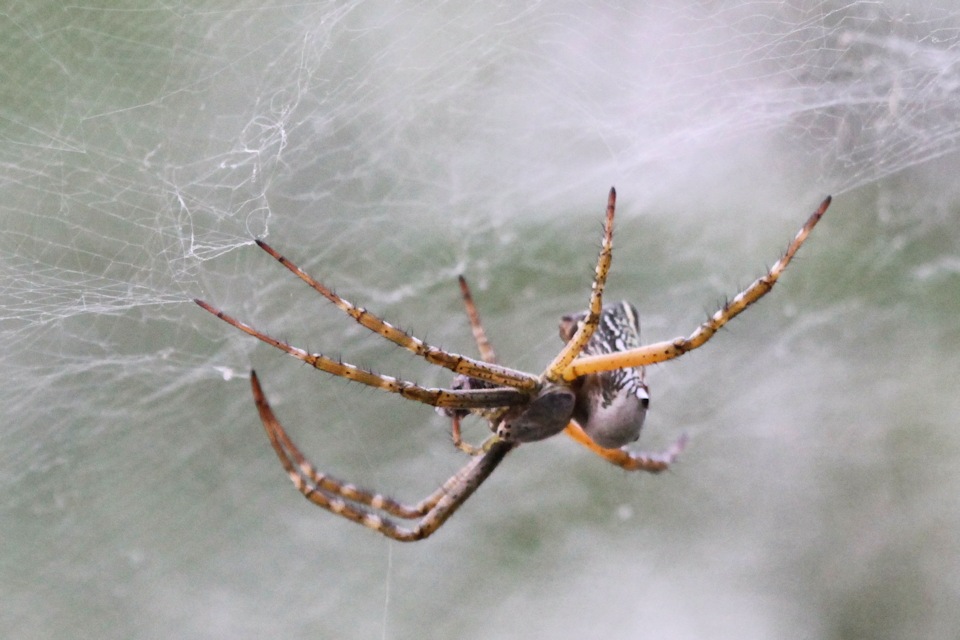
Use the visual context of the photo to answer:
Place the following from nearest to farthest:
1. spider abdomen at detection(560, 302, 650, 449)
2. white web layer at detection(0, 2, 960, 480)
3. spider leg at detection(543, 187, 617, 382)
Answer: spider leg at detection(543, 187, 617, 382)
spider abdomen at detection(560, 302, 650, 449)
white web layer at detection(0, 2, 960, 480)

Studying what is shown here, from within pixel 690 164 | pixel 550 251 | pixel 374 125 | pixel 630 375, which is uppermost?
pixel 374 125

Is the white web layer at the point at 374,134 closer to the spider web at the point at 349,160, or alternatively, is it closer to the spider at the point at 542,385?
the spider web at the point at 349,160

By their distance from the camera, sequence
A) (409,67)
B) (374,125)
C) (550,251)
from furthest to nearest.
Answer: (550,251), (374,125), (409,67)

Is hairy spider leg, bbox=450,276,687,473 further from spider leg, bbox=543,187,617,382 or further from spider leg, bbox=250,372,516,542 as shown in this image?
spider leg, bbox=543,187,617,382

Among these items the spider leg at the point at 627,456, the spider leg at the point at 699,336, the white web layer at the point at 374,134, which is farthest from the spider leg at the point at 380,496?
the white web layer at the point at 374,134

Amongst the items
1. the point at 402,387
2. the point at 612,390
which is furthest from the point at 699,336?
the point at 402,387

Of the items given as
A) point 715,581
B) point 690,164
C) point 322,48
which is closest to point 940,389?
point 715,581

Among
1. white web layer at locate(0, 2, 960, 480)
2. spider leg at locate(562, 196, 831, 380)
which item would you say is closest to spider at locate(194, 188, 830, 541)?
spider leg at locate(562, 196, 831, 380)

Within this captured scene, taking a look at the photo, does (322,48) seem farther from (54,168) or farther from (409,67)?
(54,168)
